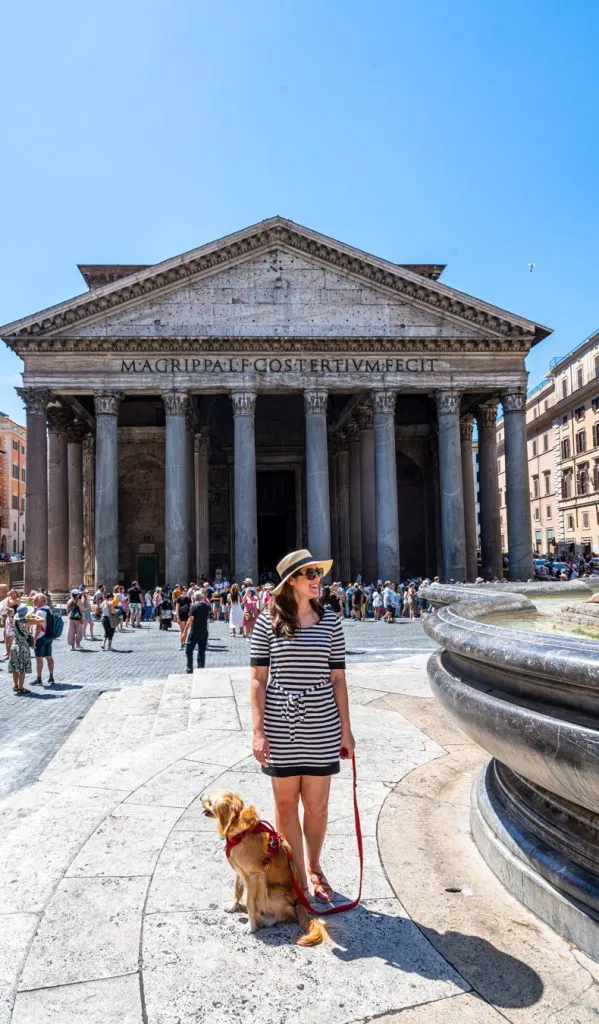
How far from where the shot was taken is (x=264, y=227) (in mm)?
24844

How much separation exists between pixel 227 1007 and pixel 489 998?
2.83 feet

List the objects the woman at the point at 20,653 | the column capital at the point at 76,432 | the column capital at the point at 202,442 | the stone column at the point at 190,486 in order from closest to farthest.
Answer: the woman at the point at 20,653 → the stone column at the point at 190,486 → the column capital at the point at 76,432 → the column capital at the point at 202,442

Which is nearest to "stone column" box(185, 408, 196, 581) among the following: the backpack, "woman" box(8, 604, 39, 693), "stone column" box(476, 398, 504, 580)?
"stone column" box(476, 398, 504, 580)

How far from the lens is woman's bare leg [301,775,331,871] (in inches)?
113

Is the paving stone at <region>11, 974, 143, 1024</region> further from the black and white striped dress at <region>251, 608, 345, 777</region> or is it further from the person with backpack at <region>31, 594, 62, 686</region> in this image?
the person with backpack at <region>31, 594, 62, 686</region>

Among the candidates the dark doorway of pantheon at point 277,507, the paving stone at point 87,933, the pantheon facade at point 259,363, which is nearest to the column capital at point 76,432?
the pantheon facade at point 259,363

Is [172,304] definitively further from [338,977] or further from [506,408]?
[338,977]

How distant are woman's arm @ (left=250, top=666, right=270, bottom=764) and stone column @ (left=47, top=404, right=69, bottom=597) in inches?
943

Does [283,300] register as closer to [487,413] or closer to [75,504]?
[487,413]

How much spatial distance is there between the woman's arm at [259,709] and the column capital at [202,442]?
28.8m

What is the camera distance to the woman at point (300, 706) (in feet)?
9.36

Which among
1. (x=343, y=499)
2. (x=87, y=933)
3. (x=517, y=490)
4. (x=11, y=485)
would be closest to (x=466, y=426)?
(x=343, y=499)

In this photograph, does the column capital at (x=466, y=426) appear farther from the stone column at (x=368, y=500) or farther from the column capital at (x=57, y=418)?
the column capital at (x=57, y=418)

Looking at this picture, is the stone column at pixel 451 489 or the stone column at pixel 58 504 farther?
the stone column at pixel 58 504
